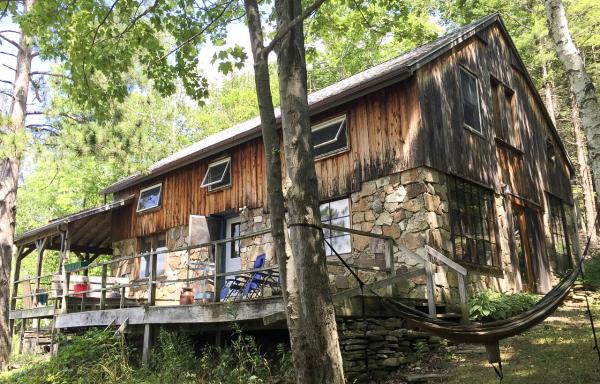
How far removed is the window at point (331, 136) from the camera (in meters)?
10.8

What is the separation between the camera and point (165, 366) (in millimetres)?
7676

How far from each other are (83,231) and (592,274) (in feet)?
49.6

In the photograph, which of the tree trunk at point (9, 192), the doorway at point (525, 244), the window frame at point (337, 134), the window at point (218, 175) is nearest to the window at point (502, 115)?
the doorway at point (525, 244)

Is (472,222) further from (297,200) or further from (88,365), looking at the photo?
(88,365)

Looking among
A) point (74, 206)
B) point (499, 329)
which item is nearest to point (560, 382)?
point (499, 329)

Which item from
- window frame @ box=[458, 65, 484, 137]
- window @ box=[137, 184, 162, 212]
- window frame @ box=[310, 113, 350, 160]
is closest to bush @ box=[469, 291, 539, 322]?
window frame @ box=[458, 65, 484, 137]

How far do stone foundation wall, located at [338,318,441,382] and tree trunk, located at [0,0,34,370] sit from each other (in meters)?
9.25

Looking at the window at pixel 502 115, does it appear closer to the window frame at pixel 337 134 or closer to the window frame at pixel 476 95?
the window frame at pixel 476 95

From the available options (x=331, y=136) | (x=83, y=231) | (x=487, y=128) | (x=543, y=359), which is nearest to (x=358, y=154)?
(x=331, y=136)

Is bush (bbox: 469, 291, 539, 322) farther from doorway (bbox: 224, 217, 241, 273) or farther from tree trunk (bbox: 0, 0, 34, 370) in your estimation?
tree trunk (bbox: 0, 0, 34, 370)

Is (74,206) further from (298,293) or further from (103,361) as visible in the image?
(298,293)

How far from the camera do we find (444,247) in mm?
9391

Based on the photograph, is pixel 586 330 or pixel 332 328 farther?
pixel 586 330

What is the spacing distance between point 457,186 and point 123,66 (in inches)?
263
